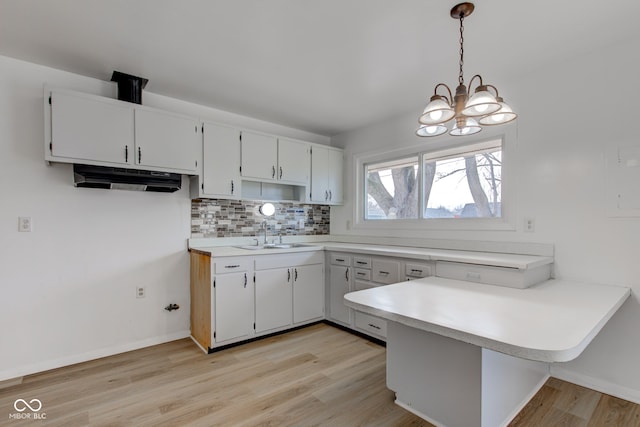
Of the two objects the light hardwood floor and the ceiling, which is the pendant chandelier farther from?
the light hardwood floor

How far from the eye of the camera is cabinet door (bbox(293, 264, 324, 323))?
10.8 ft

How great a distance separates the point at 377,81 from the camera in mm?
A: 2672

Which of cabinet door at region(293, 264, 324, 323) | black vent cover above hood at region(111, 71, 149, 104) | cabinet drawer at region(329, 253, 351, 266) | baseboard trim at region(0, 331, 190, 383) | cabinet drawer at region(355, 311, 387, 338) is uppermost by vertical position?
black vent cover above hood at region(111, 71, 149, 104)

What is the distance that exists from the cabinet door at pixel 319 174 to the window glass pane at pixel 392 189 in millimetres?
523

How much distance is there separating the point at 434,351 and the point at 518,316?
516mm

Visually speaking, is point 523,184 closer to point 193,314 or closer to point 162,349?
point 193,314

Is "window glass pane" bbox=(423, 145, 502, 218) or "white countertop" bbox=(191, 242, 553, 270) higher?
"window glass pane" bbox=(423, 145, 502, 218)

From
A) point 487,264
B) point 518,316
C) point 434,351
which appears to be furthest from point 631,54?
point 434,351

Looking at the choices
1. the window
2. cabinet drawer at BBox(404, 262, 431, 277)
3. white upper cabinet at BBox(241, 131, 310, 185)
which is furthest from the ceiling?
cabinet drawer at BBox(404, 262, 431, 277)

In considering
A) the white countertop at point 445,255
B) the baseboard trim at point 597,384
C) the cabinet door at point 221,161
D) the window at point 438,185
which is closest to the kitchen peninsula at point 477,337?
the white countertop at point 445,255

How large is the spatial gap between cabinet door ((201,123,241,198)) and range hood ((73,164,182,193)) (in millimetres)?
271

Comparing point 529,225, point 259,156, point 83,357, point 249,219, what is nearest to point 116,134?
point 259,156

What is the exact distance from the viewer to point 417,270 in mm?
2666

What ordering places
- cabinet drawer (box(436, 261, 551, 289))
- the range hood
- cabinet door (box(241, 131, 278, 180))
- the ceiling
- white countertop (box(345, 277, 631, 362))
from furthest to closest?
1. cabinet door (box(241, 131, 278, 180))
2. the range hood
3. cabinet drawer (box(436, 261, 551, 289))
4. the ceiling
5. white countertop (box(345, 277, 631, 362))
